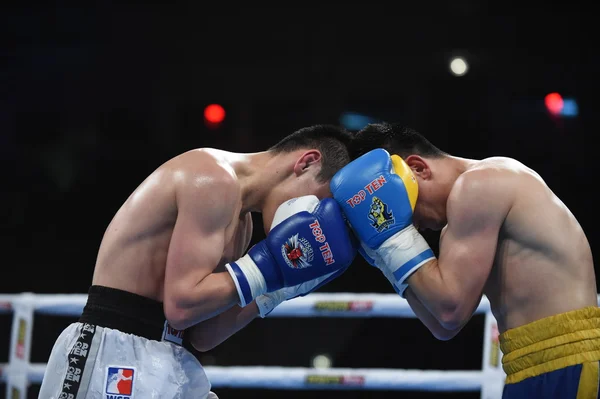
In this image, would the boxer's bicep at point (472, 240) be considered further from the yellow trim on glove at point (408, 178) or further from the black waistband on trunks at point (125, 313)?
the black waistband on trunks at point (125, 313)

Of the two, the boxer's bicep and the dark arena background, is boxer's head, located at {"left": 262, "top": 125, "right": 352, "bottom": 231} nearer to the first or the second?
the boxer's bicep

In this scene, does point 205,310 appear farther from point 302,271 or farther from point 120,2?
point 120,2

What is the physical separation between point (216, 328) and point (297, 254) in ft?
1.64

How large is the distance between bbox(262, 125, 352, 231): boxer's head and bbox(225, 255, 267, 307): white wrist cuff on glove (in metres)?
0.29

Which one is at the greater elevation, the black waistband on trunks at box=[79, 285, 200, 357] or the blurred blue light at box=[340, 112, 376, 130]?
the blurred blue light at box=[340, 112, 376, 130]

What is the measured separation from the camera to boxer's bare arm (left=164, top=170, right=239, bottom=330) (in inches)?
81.0

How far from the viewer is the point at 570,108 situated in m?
6.47

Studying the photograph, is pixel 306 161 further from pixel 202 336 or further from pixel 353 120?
pixel 353 120

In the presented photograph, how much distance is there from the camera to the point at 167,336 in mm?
2164

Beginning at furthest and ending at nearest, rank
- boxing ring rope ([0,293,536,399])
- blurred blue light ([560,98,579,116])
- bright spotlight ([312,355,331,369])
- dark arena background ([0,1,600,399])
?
blurred blue light ([560,98,579,116]) < dark arena background ([0,1,600,399]) < bright spotlight ([312,355,331,369]) < boxing ring rope ([0,293,536,399])

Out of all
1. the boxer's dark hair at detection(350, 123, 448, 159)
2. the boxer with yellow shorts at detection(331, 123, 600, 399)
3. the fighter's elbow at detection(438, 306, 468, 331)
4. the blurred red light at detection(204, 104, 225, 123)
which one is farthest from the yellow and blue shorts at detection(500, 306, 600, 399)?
the blurred red light at detection(204, 104, 225, 123)

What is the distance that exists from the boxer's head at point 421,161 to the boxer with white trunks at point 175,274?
1.05ft

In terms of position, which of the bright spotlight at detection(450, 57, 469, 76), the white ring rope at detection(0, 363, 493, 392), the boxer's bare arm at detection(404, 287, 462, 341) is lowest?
the white ring rope at detection(0, 363, 493, 392)

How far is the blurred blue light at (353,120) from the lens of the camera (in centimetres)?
664
